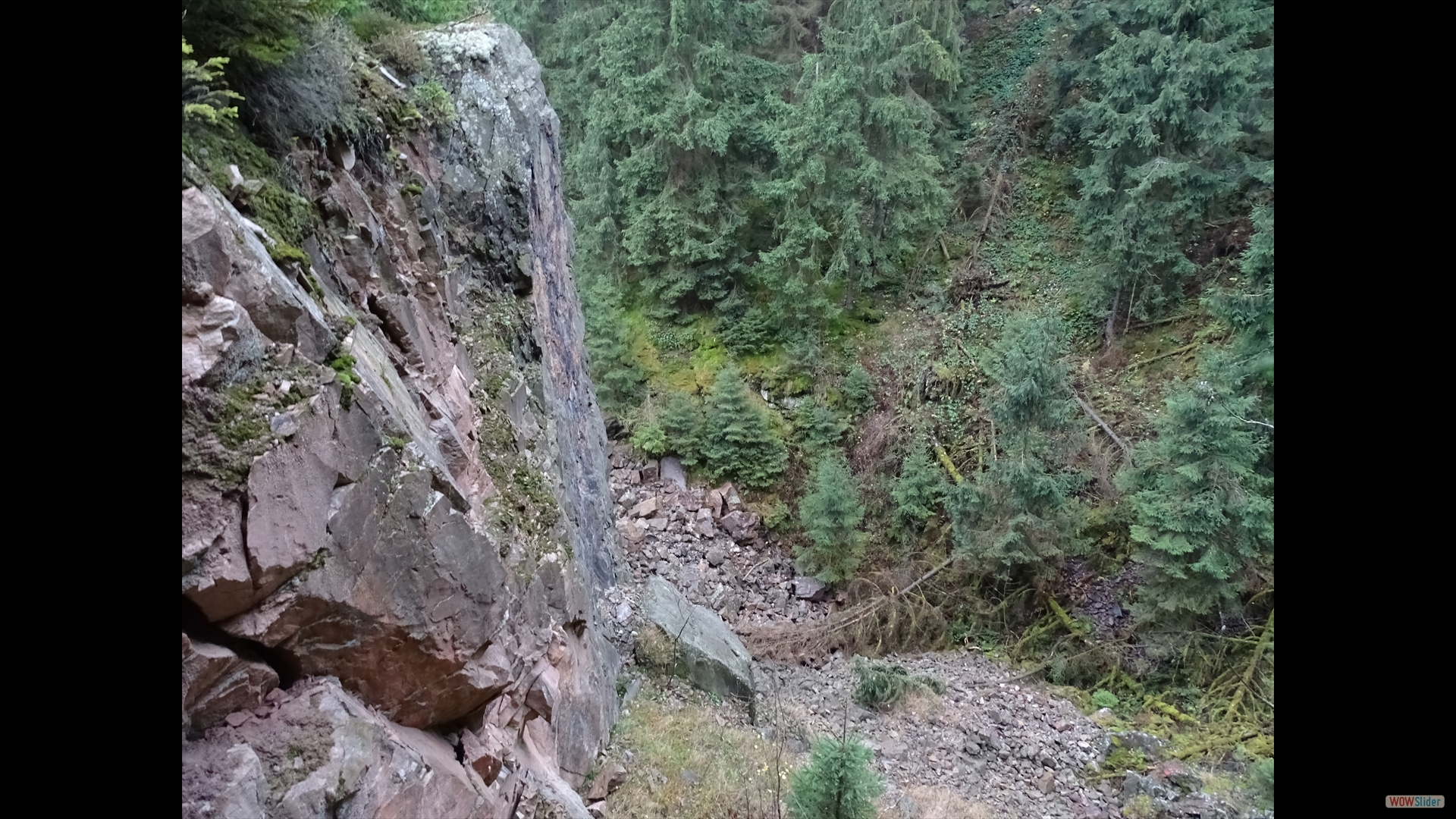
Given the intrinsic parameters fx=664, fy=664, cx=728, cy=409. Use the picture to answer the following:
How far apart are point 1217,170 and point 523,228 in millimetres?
10986

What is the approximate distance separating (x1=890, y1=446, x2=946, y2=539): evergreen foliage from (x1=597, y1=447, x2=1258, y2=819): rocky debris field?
1.98 m

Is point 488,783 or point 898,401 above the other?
point 488,783

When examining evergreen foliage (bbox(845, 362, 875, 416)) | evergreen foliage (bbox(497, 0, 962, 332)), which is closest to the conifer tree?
evergreen foliage (bbox(497, 0, 962, 332))

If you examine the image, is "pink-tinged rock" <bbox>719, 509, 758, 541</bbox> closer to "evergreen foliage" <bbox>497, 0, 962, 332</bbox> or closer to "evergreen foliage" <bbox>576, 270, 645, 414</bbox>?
"evergreen foliage" <bbox>576, 270, 645, 414</bbox>

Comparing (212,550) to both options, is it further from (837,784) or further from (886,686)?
(886,686)

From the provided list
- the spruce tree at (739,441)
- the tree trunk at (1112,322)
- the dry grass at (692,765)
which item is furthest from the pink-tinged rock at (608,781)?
the tree trunk at (1112,322)

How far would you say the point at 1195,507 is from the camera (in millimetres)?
7551

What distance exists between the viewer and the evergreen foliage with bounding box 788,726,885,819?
410 cm

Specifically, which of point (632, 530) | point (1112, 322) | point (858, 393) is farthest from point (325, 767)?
point (1112, 322)

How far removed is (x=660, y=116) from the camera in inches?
565

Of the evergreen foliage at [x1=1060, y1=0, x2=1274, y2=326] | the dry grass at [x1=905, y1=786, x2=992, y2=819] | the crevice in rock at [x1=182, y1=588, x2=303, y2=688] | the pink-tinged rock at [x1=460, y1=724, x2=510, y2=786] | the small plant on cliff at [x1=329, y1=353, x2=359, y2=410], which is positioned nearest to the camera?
the crevice in rock at [x1=182, y1=588, x2=303, y2=688]
